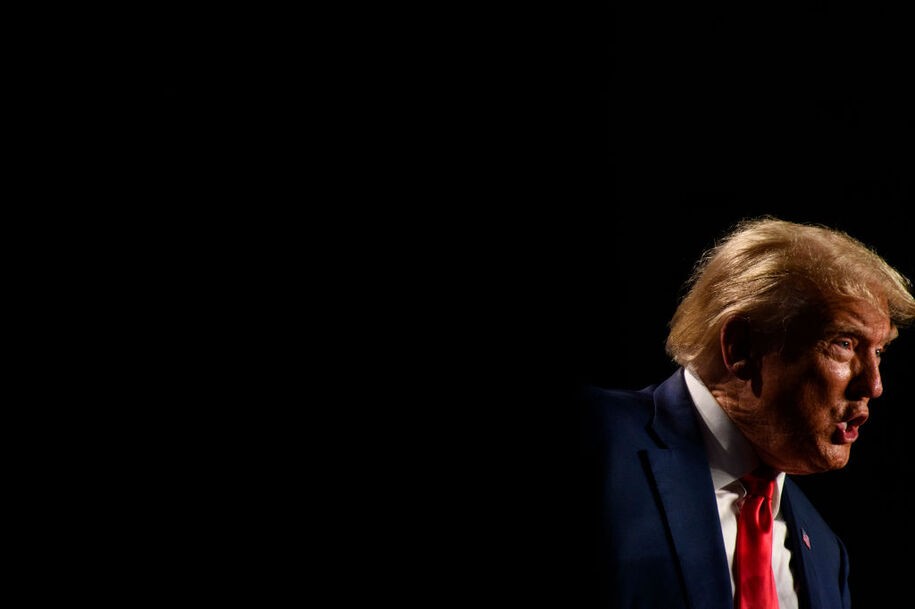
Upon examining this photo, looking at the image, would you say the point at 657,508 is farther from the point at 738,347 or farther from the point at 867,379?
the point at 867,379

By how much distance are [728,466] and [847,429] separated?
0.24 meters

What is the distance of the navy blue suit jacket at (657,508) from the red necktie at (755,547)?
9cm

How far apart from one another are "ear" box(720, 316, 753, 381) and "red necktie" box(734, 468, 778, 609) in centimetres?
20

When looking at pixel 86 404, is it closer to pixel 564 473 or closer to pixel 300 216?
pixel 300 216

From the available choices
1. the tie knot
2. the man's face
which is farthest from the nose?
the tie knot

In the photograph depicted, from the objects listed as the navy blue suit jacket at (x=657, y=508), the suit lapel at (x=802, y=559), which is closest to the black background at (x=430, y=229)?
the navy blue suit jacket at (x=657, y=508)

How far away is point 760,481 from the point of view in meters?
1.73

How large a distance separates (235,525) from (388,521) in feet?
0.53

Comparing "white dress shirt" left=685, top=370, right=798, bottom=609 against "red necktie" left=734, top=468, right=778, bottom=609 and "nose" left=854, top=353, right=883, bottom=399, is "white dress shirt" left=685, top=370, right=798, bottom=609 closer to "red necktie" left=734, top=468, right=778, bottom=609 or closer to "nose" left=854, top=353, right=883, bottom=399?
"red necktie" left=734, top=468, right=778, bottom=609

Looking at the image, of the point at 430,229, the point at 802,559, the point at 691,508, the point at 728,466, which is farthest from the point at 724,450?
the point at 430,229

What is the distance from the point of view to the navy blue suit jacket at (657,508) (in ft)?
5.00

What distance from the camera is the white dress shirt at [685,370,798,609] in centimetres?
170

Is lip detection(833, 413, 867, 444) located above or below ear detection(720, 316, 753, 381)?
below

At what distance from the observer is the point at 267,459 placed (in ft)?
2.89
